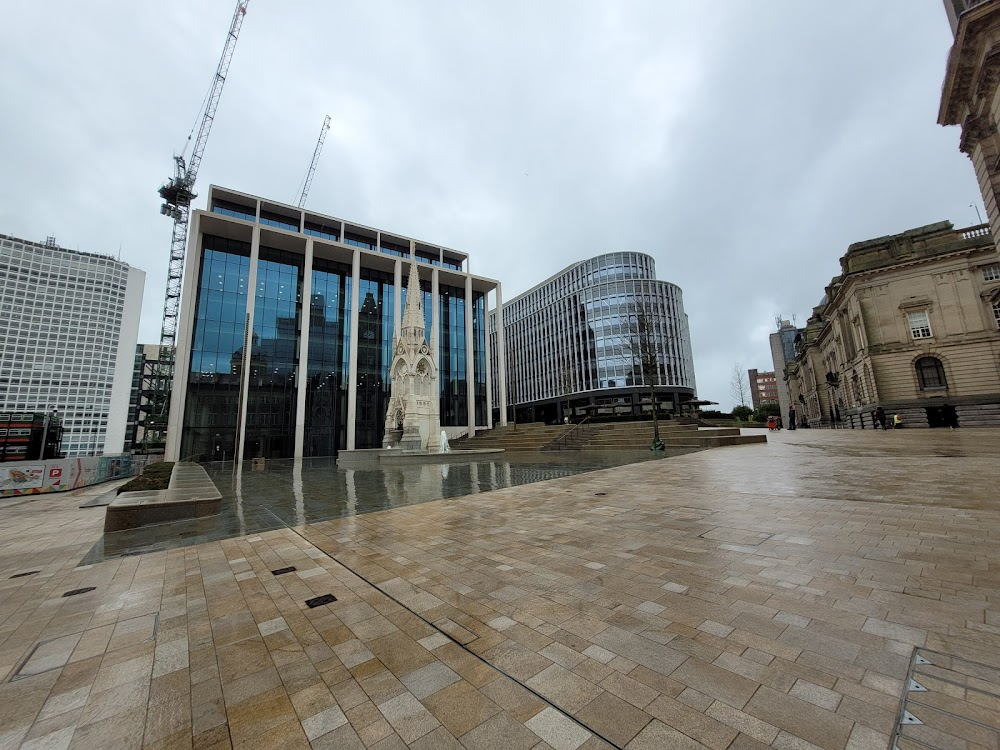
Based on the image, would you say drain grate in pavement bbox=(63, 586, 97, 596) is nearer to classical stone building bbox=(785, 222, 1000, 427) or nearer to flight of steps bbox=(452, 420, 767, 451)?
flight of steps bbox=(452, 420, 767, 451)

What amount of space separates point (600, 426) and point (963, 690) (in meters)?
29.7

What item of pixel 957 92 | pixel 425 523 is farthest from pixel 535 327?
pixel 425 523

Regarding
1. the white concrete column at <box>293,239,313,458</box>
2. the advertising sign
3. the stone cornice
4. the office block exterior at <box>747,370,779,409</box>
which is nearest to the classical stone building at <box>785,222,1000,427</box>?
the stone cornice

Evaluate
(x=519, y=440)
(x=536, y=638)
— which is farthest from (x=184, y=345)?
(x=536, y=638)

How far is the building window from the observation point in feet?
110

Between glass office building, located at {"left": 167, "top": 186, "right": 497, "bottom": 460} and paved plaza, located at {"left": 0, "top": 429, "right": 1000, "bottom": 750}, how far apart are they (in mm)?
28501

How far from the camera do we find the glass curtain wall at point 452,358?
4716 centimetres

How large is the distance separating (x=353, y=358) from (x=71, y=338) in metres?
129

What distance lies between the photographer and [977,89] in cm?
1392

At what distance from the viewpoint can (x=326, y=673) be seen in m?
2.79

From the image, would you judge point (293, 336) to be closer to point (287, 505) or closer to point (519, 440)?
point (519, 440)

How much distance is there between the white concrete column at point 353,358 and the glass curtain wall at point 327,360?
27.8 inches

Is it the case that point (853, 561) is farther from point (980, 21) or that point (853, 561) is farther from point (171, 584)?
point (980, 21)

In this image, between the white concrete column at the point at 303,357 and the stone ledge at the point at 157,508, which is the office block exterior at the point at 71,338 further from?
the stone ledge at the point at 157,508
